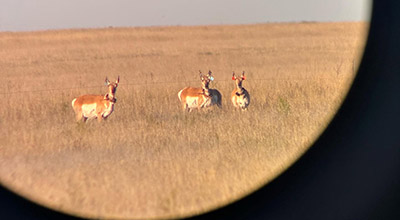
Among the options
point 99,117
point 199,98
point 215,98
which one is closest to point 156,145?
point 99,117

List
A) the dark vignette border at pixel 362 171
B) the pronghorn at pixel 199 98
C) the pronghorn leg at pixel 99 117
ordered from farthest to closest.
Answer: the pronghorn at pixel 199 98, the pronghorn leg at pixel 99 117, the dark vignette border at pixel 362 171

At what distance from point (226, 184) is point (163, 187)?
590mm

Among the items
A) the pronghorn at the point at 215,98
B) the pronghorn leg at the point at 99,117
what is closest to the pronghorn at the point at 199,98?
the pronghorn at the point at 215,98

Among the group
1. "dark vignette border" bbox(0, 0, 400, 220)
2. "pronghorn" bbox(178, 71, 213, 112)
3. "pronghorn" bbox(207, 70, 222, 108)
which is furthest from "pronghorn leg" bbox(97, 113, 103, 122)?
"dark vignette border" bbox(0, 0, 400, 220)

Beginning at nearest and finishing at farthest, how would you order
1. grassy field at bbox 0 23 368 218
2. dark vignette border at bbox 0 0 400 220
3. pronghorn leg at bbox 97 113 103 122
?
1. dark vignette border at bbox 0 0 400 220
2. grassy field at bbox 0 23 368 218
3. pronghorn leg at bbox 97 113 103 122

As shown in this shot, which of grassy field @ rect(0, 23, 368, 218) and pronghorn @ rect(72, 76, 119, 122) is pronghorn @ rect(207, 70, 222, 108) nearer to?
grassy field @ rect(0, 23, 368, 218)

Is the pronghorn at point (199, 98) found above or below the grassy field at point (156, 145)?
above

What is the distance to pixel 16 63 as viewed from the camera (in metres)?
19.9

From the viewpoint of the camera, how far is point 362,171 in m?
4.85

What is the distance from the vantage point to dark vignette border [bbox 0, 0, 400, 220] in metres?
4.75

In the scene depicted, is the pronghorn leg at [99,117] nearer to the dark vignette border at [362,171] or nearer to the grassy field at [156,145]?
the grassy field at [156,145]

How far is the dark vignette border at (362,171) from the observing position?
15.6 feet

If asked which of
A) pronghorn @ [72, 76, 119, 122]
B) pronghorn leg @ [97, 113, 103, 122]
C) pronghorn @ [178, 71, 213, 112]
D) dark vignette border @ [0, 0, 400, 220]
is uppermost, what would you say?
pronghorn @ [178, 71, 213, 112]

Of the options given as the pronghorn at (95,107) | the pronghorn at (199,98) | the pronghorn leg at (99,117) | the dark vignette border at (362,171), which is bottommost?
the dark vignette border at (362,171)
